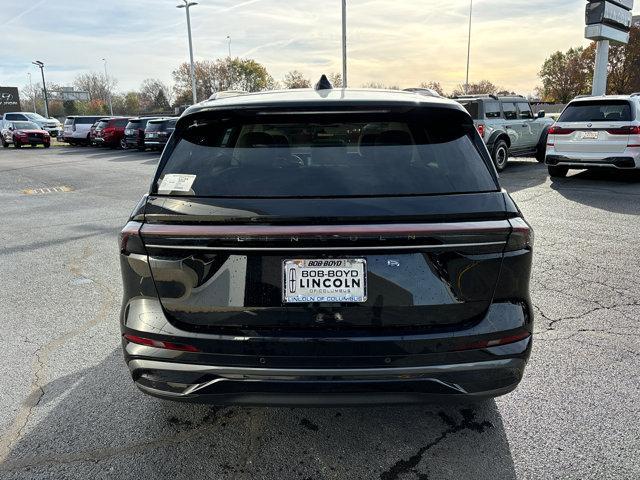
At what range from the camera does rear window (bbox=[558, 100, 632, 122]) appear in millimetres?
10055

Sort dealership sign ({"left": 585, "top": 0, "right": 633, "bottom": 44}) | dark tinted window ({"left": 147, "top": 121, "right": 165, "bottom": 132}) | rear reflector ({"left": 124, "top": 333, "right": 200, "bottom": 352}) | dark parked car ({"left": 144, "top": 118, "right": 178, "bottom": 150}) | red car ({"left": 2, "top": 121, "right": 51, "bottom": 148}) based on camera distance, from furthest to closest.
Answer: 1. red car ({"left": 2, "top": 121, "right": 51, "bottom": 148})
2. dark tinted window ({"left": 147, "top": 121, "right": 165, "bottom": 132})
3. dark parked car ({"left": 144, "top": 118, "right": 178, "bottom": 150})
4. dealership sign ({"left": 585, "top": 0, "right": 633, "bottom": 44})
5. rear reflector ({"left": 124, "top": 333, "right": 200, "bottom": 352})

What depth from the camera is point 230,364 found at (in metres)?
2.16

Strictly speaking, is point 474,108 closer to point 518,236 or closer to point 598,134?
point 598,134

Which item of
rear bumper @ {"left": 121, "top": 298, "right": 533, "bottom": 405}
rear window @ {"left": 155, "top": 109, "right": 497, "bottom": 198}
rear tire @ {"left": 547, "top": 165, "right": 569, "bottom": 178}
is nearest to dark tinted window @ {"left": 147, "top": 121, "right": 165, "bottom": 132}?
rear tire @ {"left": 547, "top": 165, "right": 569, "bottom": 178}

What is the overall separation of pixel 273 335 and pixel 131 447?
112 cm

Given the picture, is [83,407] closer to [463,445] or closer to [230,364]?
[230,364]

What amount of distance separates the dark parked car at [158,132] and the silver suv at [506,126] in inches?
561

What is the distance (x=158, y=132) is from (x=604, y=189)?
62.2 feet

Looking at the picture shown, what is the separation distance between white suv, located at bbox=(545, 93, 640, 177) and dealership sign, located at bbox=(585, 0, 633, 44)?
430 inches

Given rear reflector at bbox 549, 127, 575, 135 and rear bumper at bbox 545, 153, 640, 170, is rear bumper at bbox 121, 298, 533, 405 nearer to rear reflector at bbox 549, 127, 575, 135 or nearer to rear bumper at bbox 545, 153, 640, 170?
rear bumper at bbox 545, 153, 640, 170

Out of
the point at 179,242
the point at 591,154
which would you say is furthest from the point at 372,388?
the point at 591,154

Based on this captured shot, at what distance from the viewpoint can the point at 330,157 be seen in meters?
2.33

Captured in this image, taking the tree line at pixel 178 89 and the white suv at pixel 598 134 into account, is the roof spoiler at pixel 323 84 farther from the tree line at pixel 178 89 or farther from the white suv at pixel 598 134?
the tree line at pixel 178 89

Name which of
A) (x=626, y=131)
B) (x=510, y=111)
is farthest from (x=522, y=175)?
(x=626, y=131)
